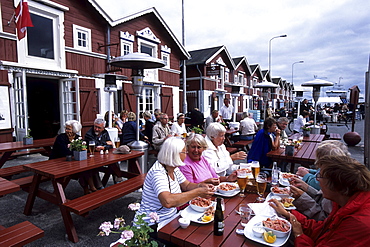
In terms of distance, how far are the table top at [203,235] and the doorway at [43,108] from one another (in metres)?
10.7

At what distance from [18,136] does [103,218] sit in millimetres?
5417

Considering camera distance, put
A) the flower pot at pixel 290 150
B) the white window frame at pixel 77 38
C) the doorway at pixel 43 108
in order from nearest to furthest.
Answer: the flower pot at pixel 290 150
the white window frame at pixel 77 38
the doorway at pixel 43 108

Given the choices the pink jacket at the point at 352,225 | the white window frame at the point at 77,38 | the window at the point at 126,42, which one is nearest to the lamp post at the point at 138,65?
the pink jacket at the point at 352,225

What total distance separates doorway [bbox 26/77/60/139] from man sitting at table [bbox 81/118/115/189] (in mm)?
7459

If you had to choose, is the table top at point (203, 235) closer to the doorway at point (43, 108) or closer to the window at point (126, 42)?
the window at point (126, 42)

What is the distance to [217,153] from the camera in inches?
131

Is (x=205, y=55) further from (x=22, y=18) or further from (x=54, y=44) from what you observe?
(x=22, y=18)

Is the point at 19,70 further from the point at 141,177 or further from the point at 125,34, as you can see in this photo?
the point at 141,177

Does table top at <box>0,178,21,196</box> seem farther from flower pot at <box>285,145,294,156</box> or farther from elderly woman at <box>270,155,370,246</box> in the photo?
flower pot at <box>285,145,294,156</box>

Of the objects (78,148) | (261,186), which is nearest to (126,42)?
(78,148)

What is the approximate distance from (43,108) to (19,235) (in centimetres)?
1084

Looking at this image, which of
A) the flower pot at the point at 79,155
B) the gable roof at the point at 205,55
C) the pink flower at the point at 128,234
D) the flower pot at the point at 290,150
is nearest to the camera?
the pink flower at the point at 128,234

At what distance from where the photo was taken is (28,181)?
3.50 metres

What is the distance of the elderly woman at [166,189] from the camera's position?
1832 mm
